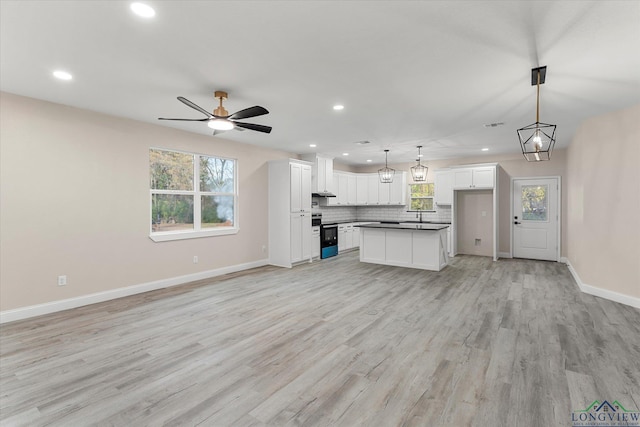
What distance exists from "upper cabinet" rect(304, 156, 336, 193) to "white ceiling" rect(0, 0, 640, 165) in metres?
3.14

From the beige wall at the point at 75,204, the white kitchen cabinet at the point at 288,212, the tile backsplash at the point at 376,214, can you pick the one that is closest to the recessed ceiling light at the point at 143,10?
the beige wall at the point at 75,204

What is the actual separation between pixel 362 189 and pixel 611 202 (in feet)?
19.8

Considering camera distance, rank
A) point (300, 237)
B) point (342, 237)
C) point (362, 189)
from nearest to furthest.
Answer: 1. point (300, 237)
2. point (342, 237)
3. point (362, 189)

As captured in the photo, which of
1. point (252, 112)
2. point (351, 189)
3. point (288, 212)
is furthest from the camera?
point (351, 189)

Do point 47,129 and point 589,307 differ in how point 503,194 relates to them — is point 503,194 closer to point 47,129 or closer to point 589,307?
point 589,307

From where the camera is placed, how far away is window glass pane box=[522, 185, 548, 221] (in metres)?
7.43

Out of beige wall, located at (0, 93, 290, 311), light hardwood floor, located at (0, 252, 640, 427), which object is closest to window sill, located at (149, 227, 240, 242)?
beige wall, located at (0, 93, 290, 311)

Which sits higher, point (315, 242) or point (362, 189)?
point (362, 189)

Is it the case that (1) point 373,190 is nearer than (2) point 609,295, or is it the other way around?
(2) point 609,295

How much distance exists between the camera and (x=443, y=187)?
830 centimetres

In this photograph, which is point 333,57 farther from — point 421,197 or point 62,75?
point 421,197

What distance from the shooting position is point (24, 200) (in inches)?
148

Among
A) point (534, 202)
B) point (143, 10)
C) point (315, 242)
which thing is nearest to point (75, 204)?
point (143, 10)

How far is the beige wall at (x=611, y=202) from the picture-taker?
4109 mm
